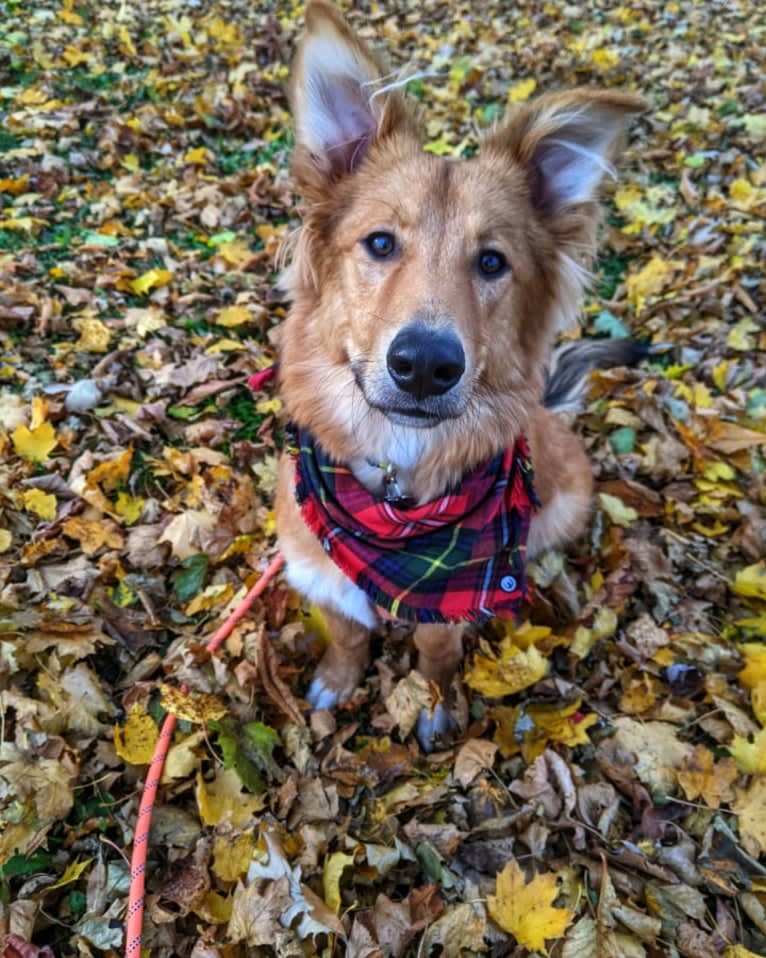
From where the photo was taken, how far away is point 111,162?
5258mm

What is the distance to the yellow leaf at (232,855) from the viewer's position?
220 centimetres

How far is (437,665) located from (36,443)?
231cm

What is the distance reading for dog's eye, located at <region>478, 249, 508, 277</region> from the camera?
2.27 metres

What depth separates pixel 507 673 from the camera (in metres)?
2.74

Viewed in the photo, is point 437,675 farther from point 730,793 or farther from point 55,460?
point 55,460

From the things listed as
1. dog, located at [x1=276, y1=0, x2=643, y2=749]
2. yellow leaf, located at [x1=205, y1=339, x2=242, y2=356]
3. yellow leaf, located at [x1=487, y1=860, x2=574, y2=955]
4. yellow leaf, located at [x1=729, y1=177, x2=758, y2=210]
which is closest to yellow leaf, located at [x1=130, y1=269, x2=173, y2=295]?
yellow leaf, located at [x1=205, y1=339, x2=242, y2=356]

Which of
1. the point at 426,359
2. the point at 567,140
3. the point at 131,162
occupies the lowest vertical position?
the point at 426,359

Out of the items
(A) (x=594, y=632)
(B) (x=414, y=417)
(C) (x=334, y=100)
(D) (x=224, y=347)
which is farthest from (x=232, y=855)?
A: (D) (x=224, y=347)

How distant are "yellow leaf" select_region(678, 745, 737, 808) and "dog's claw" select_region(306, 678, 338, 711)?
1.44 metres

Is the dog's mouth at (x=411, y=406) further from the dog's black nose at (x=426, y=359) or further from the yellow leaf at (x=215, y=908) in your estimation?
the yellow leaf at (x=215, y=908)

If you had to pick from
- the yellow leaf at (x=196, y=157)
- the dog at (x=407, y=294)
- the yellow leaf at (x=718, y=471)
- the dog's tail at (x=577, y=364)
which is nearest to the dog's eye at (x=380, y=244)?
the dog at (x=407, y=294)

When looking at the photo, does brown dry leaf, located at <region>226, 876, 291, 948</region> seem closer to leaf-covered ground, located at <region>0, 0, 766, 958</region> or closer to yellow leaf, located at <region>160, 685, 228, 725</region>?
leaf-covered ground, located at <region>0, 0, 766, 958</region>

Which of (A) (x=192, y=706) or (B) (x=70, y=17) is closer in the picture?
(A) (x=192, y=706)

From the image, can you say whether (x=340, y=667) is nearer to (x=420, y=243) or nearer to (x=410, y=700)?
(x=410, y=700)
